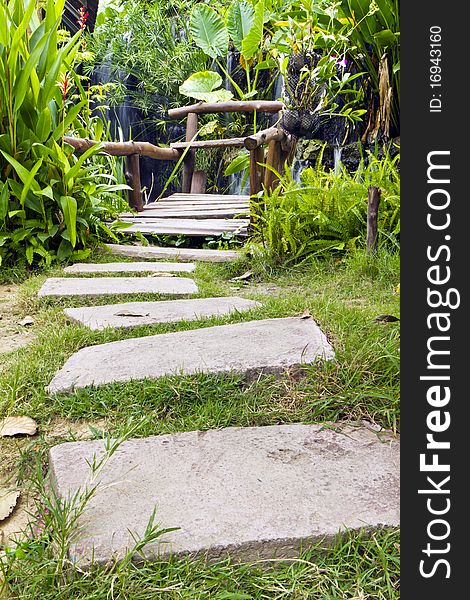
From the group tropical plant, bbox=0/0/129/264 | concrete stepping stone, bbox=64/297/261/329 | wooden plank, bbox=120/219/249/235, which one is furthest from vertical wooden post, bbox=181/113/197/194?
concrete stepping stone, bbox=64/297/261/329

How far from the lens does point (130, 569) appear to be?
80 centimetres

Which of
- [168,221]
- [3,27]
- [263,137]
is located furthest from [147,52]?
[3,27]

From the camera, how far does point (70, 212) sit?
120 inches

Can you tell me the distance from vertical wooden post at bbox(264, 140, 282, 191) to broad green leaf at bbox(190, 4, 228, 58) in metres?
4.93

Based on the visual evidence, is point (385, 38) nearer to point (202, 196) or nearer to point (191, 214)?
point (191, 214)

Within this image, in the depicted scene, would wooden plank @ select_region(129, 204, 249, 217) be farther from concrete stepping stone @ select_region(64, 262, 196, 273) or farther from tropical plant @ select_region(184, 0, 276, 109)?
tropical plant @ select_region(184, 0, 276, 109)

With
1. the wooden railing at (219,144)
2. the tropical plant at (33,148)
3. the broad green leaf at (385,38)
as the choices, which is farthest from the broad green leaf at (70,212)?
the broad green leaf at (385,38)

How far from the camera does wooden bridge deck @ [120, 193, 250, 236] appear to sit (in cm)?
435

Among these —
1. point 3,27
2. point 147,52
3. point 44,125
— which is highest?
point 147,52

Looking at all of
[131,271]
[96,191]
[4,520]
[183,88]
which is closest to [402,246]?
[4,520]

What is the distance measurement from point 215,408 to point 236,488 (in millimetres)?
329

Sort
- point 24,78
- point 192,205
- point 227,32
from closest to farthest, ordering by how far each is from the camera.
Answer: point 24,78 → point 192,205 → point 227,32

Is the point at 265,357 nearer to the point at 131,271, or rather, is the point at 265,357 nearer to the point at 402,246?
the point at 402,246

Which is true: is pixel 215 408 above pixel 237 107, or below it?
below
